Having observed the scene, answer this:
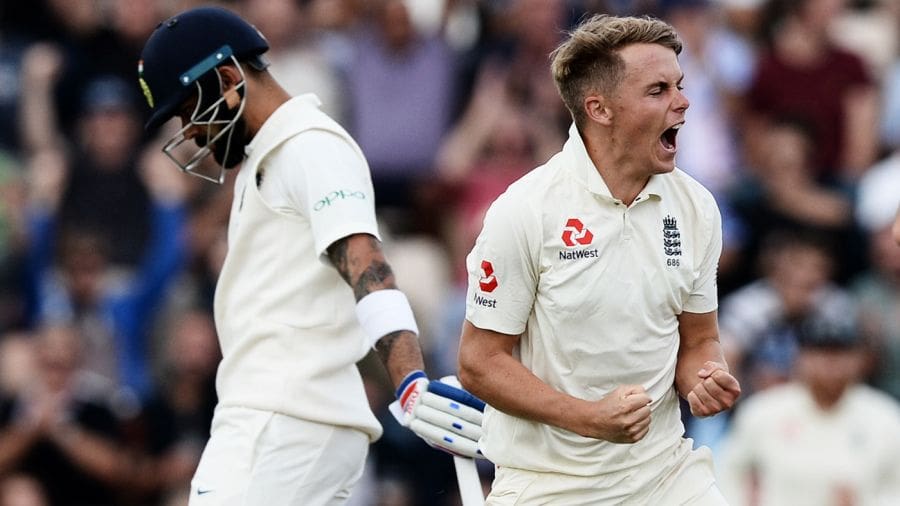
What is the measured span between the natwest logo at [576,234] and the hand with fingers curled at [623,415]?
477 mm

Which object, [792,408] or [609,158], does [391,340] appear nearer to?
[609,158]

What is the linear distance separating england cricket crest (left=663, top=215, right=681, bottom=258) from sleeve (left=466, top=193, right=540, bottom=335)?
42cm

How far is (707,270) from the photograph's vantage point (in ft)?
17.8

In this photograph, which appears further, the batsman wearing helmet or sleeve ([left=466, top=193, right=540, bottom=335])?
the batsman wearing helmet

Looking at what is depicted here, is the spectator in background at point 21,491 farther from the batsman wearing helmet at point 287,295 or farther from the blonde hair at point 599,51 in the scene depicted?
the blonde hair at point 599,51

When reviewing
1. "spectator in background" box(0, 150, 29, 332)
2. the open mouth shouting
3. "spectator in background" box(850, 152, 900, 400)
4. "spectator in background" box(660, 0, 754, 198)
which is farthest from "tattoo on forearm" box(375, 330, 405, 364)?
"spectator in background" box(0, 150, 29, 332)

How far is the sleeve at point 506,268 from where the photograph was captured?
518 cm

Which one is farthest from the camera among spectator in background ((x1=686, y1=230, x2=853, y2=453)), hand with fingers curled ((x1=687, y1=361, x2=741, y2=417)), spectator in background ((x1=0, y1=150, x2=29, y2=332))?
spectator in background ((x1=0, y1=150, x2=29, y2=332))

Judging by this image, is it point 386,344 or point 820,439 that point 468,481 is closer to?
point 386,344

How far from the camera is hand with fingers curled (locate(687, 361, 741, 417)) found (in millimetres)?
4984

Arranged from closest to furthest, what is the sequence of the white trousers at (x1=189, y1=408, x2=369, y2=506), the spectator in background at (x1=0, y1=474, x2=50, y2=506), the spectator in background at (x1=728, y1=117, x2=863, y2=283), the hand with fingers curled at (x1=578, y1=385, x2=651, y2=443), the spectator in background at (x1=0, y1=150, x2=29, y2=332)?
1. the hand with fingers curled at (x1=578, y1=385, x2=651, y2=443)
2. the white trousers at (x1=189, y1=408, x2=369, y2=506)
3. the spectator in background at (x1=0, y1=474, x2=50, y2=506)
4. the spectator in background at (x1=728, y1=117, x2=863, y2=283)
5. the spectator in background at (x1=0, y1=150, x2=29, y2=332)

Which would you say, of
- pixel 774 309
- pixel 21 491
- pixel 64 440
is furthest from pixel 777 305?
pixel 21 491

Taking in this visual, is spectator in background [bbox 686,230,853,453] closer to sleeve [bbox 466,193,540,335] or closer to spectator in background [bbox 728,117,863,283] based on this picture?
spectator in background [bbox 728,117,863,283]

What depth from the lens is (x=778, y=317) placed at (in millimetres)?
10633
